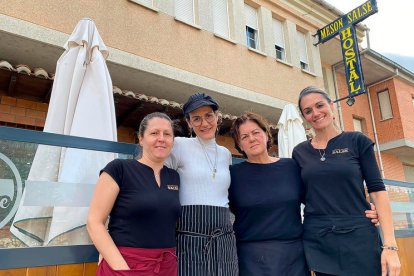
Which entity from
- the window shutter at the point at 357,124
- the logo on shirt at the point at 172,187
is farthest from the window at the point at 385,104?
the logo on shirt at the point at 172,187

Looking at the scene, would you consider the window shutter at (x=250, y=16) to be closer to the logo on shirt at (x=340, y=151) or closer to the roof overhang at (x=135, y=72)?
the roof overhang at (x=135, y=72)

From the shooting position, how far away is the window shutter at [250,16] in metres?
11.0

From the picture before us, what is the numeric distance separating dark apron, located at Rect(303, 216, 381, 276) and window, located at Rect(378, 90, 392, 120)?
16302 mm

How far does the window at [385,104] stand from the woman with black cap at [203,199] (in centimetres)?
1655

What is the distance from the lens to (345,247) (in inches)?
94.2

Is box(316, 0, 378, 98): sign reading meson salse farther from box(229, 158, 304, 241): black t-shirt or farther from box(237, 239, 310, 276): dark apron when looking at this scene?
box(237, 239, 310, 276): dark apron

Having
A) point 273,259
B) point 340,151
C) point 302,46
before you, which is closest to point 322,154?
point 340,151

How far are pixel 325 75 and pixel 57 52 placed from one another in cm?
1190

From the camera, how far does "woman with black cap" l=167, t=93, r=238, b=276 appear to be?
7.61 feet

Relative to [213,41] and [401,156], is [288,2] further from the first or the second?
[401,156]

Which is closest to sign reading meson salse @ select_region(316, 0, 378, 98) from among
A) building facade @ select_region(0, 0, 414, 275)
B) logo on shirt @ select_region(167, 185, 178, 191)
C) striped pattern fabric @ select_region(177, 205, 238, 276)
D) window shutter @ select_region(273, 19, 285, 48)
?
building facade @ select_region(0, 0, 414, 275)

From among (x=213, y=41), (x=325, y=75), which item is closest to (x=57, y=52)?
(x=213, y=41)

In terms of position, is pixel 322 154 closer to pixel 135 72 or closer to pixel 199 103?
pixel 199 103

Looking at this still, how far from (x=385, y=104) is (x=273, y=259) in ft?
55.7
